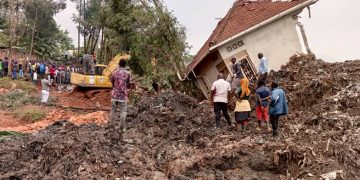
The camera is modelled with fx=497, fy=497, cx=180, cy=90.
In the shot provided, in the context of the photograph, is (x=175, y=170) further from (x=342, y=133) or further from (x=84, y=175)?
(x=342, y=133)

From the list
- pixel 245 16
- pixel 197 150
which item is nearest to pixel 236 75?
pixel 197 150

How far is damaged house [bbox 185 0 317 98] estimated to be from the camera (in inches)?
709

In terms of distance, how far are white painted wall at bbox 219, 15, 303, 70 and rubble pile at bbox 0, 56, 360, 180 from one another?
5168 mm

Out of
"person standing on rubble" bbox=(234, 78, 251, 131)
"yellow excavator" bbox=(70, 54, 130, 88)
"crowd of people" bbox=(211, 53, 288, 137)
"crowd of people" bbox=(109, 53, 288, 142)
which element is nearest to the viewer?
"crowd of people" bbox=(109, 53, 288, 142)

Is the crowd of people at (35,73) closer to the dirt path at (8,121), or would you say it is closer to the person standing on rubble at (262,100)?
the dirt path at (8,121)

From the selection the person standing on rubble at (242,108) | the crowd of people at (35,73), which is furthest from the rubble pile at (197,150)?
the crowd of people at (35,73)

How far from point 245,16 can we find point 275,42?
168 cm

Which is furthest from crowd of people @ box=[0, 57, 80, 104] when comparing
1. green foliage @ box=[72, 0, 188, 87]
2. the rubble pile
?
the rubble pile

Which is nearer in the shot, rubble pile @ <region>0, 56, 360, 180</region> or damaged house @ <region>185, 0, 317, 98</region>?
rubble pile @ <region>0, 56, 360, 180</region>

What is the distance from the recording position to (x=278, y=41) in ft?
61.1

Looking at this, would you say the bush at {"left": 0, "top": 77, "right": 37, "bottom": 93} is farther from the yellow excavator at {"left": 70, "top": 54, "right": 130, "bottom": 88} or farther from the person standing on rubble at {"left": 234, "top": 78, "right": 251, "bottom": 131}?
the person standing on rubble at {"left": 234, "top": 78, "right": 251, "bottom": 131}

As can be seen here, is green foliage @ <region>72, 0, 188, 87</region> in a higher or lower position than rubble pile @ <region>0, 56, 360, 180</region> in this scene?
higher

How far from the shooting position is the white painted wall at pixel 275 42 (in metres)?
18.4

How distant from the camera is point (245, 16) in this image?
19.4 m
